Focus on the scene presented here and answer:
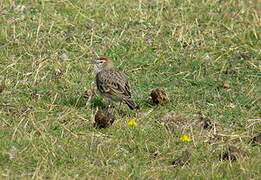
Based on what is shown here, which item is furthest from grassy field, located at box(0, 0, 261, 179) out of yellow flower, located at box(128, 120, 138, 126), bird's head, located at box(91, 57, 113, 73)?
bird's head, located at box(91, 57, 113, 73)

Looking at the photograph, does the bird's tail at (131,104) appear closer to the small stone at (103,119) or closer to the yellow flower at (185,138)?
the small stone at (103,119)

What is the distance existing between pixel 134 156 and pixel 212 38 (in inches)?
172

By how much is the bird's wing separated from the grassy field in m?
0.23

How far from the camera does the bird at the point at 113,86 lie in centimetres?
940

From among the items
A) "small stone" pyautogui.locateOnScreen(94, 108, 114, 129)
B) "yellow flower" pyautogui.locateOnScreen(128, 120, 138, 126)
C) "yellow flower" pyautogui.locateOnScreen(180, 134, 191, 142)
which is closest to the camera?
"yellow flower" pyautogui.locateOnScreen(180, 134, 191, 142)

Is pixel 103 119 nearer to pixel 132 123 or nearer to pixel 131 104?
pixel 132 123

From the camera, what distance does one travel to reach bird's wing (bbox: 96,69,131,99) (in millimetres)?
9469

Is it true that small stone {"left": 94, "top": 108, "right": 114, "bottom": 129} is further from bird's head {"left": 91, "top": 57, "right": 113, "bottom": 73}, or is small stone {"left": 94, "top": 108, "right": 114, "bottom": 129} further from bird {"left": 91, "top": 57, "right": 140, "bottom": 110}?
bird's head {"left": 91, "top": 57, "right": 113, "bottom": 73}

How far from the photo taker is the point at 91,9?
12609 mm

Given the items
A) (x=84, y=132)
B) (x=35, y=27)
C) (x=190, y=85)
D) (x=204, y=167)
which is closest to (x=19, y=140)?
(x=84, y=132)

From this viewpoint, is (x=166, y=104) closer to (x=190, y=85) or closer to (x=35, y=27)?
(x=190, y=85)

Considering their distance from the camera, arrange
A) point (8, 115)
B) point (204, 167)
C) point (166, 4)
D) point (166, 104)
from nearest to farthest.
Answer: point (204, 167) → point (8, 115) → point (166, 104) → point (166, 4)

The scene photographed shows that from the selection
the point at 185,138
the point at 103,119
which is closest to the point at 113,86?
the point at 103,119

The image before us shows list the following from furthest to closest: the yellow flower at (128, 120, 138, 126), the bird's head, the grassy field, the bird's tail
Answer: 1. the bird's head
2. the bird's tail
3. the yellow flower at (128, 120, 138, 126)
4. the grassy field
